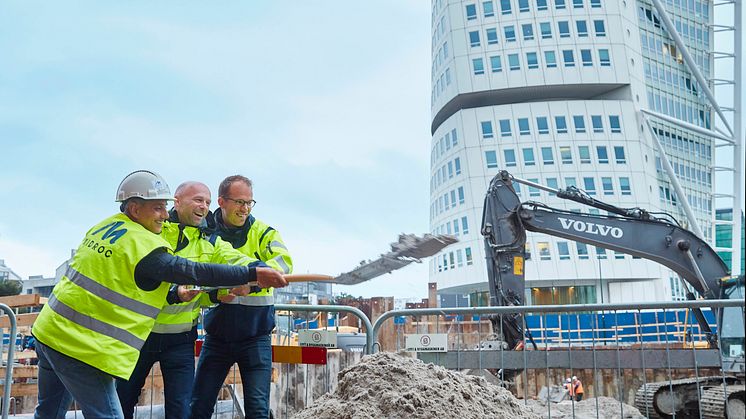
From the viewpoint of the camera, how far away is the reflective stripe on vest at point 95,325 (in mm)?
3311

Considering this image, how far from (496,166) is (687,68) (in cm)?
1602

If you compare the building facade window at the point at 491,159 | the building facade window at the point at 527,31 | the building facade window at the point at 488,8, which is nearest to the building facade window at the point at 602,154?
the building facade window at the point at 491,159

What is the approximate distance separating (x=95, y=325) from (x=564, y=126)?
4220 cm

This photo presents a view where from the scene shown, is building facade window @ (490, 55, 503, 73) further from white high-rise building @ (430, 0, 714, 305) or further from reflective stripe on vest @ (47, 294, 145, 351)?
reflective stripe on vest @ (47, 294, 145, 351)

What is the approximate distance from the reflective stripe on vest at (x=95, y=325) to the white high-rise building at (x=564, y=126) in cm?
3896

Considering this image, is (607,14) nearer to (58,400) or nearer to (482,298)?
(482,298)

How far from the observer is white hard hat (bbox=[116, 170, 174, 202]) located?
367cm

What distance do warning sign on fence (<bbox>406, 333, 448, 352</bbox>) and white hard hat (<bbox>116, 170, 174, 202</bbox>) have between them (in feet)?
8.68

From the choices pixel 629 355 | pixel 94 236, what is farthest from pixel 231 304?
pixel 629 355

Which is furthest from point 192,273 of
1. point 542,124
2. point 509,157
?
point 542,124

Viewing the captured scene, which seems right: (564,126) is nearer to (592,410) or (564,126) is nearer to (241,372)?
(592,410)

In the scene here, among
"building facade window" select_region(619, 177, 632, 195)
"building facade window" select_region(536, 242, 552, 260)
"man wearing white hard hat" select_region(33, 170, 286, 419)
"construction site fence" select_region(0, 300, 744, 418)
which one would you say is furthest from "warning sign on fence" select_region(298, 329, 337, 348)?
"building facade window" select_region(619, 177, 632, 195)

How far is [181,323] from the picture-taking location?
4.26 m

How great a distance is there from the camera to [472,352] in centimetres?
845
